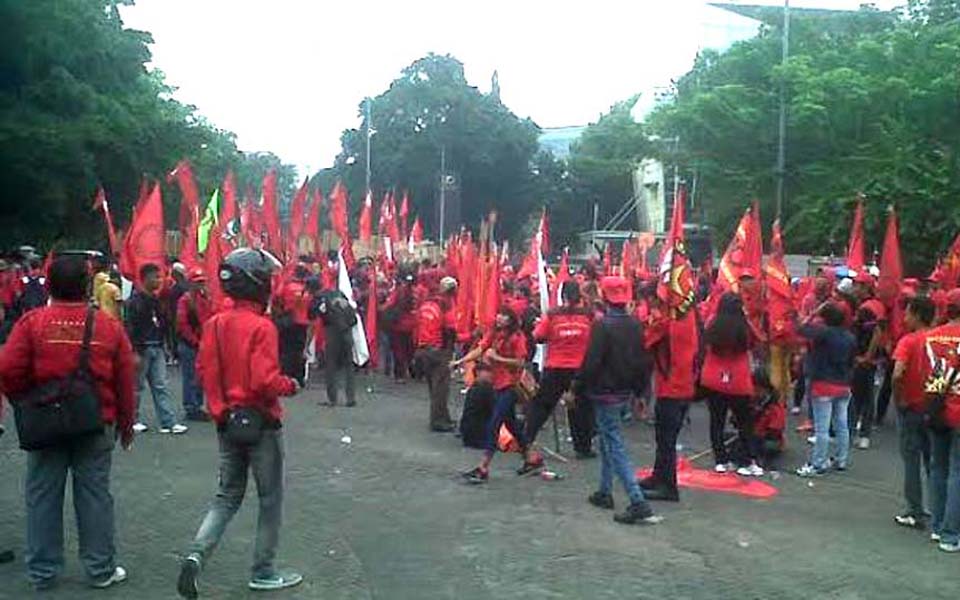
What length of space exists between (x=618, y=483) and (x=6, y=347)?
5668mm

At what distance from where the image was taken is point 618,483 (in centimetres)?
1008

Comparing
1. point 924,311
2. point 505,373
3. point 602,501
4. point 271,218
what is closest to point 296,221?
point 271,218

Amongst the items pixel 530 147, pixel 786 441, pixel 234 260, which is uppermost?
pixel 530 147

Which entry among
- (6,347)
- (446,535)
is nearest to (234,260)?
(6,347)

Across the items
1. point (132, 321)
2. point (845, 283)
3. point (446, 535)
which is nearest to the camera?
point (446, 535)

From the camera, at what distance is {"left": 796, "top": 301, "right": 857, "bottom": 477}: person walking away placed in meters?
Result: 10.3

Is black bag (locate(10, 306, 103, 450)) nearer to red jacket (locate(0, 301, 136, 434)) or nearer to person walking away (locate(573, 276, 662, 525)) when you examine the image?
red jacket (locate(0, 301, 136, 434))

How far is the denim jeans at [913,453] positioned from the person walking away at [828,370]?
67.7 inches

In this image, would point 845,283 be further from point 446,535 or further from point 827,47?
point 827,47

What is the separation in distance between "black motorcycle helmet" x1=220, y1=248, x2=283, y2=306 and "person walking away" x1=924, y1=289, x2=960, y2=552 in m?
4.82

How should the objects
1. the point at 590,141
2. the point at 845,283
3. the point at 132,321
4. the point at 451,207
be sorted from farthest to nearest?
the point at 590,141 → the point at 451,207 → the point at 845,283 → the point at 132,321

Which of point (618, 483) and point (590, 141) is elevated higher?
point (590, 141)

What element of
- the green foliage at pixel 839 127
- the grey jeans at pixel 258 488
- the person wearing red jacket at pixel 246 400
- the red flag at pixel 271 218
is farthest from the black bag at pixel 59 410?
the green foliage at pixel 839 127

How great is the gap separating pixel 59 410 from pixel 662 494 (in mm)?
5037
